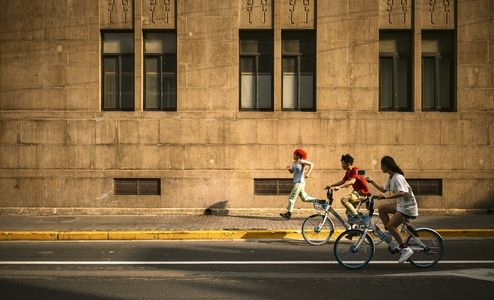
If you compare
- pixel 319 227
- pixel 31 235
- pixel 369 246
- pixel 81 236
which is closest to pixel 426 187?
pixel 319 227

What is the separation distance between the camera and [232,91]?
15.1m

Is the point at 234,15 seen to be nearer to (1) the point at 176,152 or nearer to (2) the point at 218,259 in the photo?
(1) the point at 176,152

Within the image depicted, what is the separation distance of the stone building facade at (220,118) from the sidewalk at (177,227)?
0.98 m

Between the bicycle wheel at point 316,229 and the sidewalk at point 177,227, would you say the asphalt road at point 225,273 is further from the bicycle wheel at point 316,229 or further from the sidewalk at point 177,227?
the sidewalk at point 177,227

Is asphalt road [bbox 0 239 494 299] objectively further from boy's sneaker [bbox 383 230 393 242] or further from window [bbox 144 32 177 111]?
window [bbox 144 32 177 111]

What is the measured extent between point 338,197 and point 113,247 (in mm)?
7248

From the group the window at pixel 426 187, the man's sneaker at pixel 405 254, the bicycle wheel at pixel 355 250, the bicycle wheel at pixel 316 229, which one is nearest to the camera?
the man's sneaker at pixel 405 254

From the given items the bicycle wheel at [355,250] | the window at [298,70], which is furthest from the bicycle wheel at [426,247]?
the window at [298,70]

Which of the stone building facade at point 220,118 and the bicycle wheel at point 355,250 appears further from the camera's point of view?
the stone building facade at point 220,118

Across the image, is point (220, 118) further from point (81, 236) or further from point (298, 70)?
point (81, 236)

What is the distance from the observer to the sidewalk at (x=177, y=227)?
11617 mm

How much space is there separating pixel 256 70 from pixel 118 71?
4.22 metres

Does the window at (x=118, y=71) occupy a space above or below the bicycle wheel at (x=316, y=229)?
above

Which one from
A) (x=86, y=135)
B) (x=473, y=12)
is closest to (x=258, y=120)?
(x=86, y=135)
